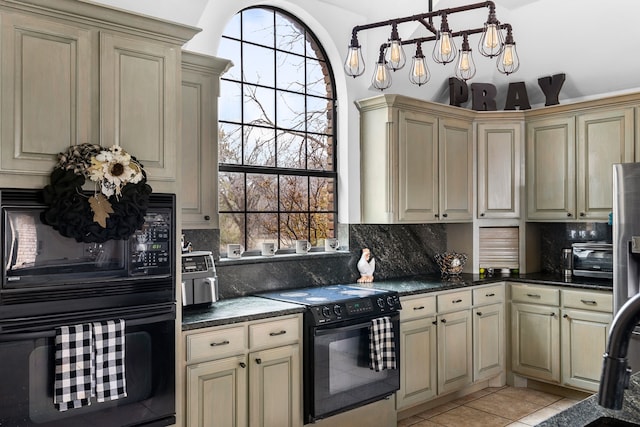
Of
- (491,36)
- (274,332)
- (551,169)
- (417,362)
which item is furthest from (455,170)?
(274,332)

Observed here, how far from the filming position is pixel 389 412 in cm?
363

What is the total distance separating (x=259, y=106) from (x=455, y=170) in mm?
1781

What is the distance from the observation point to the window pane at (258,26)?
3758mm

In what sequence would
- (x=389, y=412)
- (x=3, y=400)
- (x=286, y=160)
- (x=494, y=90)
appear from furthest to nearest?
(x=494, y=90), (x=286, y=160), (x=389, y=412), (x=3, y=400)

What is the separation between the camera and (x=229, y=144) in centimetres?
365

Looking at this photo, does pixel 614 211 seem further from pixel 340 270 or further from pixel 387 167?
pixel 340 270

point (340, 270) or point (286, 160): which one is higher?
point (286, 160)

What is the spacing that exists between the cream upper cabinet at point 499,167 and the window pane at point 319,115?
1.44 m

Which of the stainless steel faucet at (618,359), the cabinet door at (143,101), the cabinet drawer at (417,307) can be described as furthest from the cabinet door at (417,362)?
the stainless steel faucet at (618,359)

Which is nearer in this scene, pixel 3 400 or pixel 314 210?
pixel 3 400

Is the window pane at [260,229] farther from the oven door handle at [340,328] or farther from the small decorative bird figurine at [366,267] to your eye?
the oven door handle at [340,328]

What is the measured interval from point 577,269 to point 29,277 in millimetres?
4000

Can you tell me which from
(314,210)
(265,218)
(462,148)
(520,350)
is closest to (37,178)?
(265,218)

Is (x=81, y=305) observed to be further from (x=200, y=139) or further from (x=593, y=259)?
(x=593, y=259)
